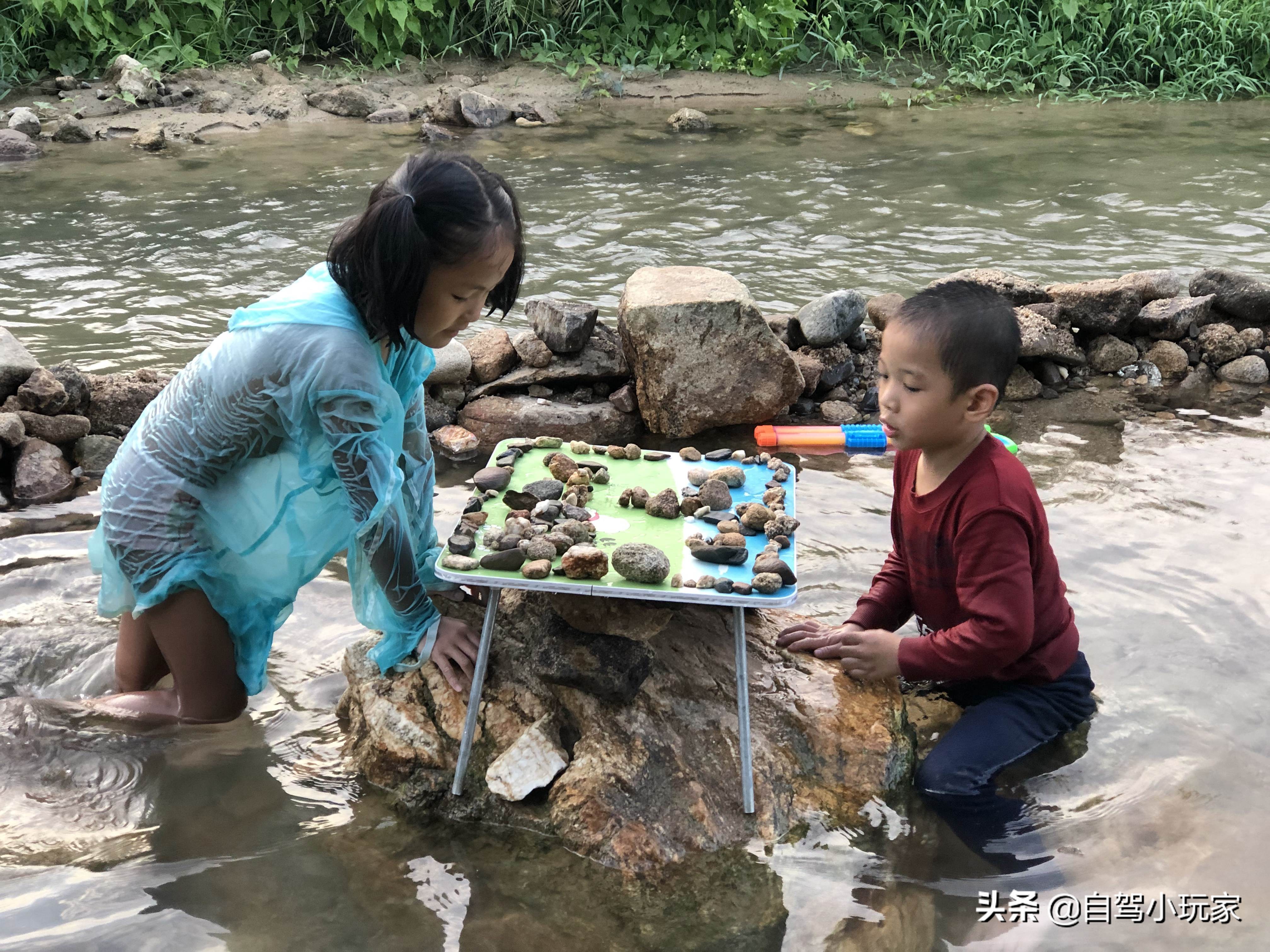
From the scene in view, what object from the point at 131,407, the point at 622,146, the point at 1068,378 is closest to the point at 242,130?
the point at 622,146

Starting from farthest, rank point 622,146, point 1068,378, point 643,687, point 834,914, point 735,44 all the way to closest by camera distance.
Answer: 1. point 735,44
2. point 622,146
3. point 1068,378
4. point 643,687
5. point 834,914

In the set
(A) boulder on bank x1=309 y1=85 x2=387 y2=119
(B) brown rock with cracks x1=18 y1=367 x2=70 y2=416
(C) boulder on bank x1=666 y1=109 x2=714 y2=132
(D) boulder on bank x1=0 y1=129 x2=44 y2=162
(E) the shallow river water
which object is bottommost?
(E) the shallow river water

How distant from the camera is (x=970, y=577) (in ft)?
8.55

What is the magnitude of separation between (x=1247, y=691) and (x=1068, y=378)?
242 centimetres

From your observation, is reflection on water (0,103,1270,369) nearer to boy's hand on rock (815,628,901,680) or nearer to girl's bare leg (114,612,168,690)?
girl's bare leg (114,612,168,690)

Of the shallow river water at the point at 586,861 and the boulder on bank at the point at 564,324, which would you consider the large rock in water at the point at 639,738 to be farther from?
the boulder on bank at the point at 564,324

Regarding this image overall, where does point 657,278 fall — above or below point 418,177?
below

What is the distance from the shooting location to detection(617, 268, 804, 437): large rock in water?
4.64 meters

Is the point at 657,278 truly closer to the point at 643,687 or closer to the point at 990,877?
the point at 643,687

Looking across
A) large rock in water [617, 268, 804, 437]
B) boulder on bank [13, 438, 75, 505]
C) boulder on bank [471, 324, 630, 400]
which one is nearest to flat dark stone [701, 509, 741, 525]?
large rock in water [617, 268, 804, 437]

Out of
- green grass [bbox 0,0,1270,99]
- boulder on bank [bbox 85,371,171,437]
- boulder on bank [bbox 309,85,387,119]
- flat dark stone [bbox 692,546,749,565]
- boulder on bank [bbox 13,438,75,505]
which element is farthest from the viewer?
green grass [bbox 0,0,1270,99]

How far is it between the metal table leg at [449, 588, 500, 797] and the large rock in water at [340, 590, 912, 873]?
6 cm

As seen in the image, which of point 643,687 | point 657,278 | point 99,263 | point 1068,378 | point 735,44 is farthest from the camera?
point 735,44

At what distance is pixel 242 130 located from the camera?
986 centimetres
